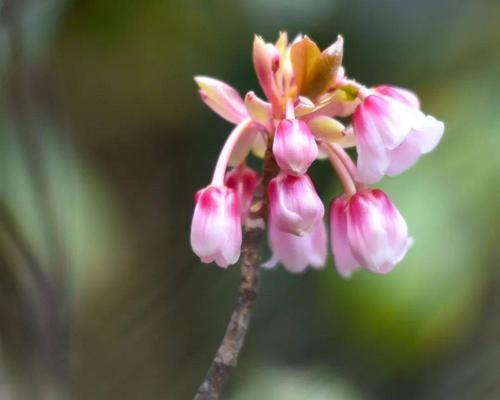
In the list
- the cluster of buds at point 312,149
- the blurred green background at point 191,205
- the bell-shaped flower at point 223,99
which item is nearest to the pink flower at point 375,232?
the cluster of buds at point 312,149

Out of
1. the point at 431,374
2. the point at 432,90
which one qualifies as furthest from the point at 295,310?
the point at 432,90

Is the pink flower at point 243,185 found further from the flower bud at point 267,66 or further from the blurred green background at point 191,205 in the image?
the blurred green background at point 191,205

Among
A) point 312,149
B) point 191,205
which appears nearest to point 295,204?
point 312,149

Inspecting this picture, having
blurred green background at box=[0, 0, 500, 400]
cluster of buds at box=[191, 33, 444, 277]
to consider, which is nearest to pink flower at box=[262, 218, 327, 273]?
cluster of buds at box=[191, 33, 444, 277]

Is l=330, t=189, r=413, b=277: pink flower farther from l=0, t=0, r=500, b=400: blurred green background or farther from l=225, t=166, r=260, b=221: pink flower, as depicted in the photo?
l=0, t=0, r=500, b=400: blurred green background

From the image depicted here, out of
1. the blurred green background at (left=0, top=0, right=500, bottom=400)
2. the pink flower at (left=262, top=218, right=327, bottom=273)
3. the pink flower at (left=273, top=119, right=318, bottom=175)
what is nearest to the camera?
the pink flower at (left=273, top=119, right=318, bottom=175)

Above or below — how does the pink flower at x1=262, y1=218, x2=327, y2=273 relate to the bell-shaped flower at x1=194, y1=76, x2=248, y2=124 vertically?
below

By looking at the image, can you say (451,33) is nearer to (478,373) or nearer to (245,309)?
(478,373)

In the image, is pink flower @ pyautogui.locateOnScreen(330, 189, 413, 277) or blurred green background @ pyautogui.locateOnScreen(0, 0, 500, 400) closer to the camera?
pink flower @ pyautogui.locateOnScreen(330, 189, 413, 277)
